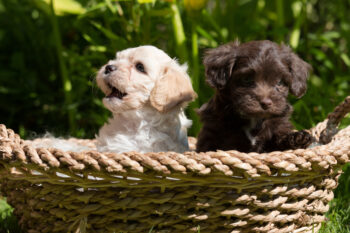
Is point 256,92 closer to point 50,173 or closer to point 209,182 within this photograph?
point 209,182

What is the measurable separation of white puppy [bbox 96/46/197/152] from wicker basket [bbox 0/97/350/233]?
69 centimetres

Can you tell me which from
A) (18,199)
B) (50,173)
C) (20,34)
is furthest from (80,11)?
(50,173)

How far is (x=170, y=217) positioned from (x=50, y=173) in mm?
706

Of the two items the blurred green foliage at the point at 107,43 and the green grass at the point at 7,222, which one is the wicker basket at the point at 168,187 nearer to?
the green grass at the point at 7,222

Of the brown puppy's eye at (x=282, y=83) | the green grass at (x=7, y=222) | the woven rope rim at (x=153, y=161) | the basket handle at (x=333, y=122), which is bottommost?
the green grass at (x=7, y=222)

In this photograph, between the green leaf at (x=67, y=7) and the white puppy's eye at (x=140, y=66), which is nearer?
the white puppy's eye at (x=140, y=66)

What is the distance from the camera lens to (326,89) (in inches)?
217

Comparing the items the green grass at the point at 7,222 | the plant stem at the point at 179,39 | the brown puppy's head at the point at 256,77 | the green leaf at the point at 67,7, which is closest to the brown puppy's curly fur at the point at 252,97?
the brown puppy's head at the point at 256,77

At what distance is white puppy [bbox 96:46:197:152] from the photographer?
3352 millimetres

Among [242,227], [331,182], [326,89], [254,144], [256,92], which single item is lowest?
[242,227]

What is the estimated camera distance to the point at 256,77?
3141 millimetres

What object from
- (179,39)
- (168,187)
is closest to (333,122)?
(168,187)

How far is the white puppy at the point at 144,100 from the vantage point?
335 cm

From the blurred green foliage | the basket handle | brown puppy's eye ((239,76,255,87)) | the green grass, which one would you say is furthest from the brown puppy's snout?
the green grass
